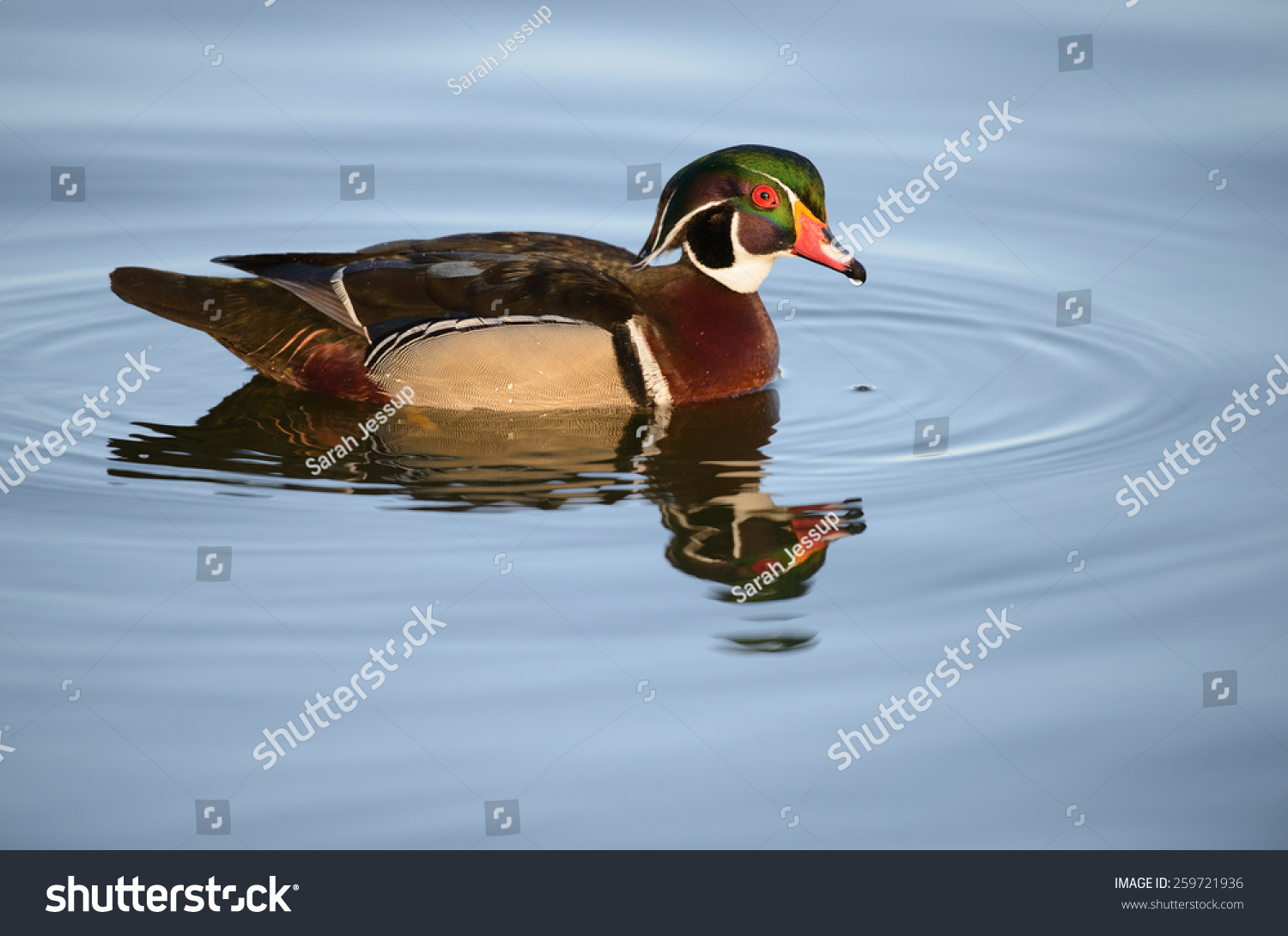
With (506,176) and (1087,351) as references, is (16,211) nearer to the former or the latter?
(506,176)

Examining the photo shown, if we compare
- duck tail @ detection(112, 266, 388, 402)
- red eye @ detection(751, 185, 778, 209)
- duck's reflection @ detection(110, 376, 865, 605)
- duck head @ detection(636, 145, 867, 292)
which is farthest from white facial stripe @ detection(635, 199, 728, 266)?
duck tail @ detection(112, 266, 388, 402)

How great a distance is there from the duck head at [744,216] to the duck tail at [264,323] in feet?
5.58

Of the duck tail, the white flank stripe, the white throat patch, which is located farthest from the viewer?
the white throat patch

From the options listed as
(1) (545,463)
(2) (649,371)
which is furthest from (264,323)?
(2) (649,371)

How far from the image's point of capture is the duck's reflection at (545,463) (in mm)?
7348

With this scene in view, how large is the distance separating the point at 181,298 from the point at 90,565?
2427 millimetres

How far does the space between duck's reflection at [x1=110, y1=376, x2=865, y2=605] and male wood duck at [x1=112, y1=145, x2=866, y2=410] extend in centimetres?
17

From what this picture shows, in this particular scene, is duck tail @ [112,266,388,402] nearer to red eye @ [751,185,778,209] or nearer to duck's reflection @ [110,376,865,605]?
duck's reflection @ [110,376,865,605]

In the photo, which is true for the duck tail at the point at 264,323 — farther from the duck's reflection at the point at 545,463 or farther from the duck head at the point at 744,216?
the duck head at the point at 744,216

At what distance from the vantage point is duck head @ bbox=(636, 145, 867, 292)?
901 cm

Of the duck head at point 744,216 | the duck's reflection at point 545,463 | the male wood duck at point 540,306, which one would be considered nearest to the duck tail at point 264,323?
the male wood duck at point 540,306

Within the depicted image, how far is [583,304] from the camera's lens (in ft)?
28.6

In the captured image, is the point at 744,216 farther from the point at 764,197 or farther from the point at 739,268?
the point at 739,268

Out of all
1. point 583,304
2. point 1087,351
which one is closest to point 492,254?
point 583,304
